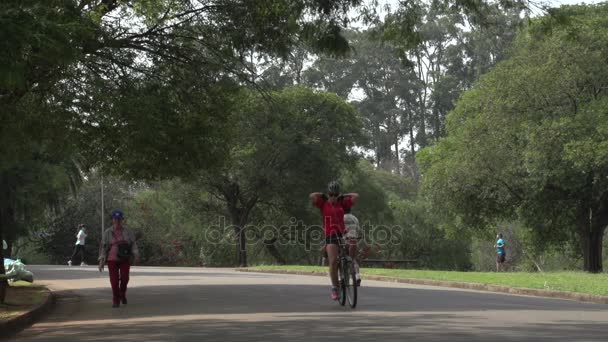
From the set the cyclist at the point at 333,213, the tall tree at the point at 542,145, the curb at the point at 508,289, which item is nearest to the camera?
the cyclist at the point at 333,213

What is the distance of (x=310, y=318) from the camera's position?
574 inches

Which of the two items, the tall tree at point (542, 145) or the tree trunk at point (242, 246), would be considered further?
the tree trunk at point (242, 246)

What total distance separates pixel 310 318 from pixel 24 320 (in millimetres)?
4579

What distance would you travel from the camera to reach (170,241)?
2591 inches

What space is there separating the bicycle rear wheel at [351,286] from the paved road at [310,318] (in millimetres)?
179

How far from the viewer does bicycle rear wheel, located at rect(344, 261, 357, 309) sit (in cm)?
1594

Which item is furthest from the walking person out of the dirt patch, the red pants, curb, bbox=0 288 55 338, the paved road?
the dirt patch

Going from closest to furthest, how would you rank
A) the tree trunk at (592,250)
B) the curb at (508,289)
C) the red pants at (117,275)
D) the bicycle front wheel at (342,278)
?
1. the bicycle front wheel at (342,278)
2. the red pants at (117,275)
3. the curb at (508,289)
4. the tree trunk at (592,250)

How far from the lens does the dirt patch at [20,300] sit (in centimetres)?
1677

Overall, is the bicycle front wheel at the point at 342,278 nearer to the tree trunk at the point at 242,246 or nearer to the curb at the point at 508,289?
the curb at the point at 508,289

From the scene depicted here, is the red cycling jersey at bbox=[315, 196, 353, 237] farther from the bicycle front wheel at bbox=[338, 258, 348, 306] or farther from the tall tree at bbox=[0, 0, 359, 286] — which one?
the tall tree at bbox=[0, 0, 359, 286]

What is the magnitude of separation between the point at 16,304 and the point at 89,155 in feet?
18.6

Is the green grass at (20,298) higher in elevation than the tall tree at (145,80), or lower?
lower

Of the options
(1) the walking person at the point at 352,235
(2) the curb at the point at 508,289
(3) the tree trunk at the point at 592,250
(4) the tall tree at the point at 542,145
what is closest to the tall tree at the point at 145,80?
(1) the walking person at the point at 352,235
